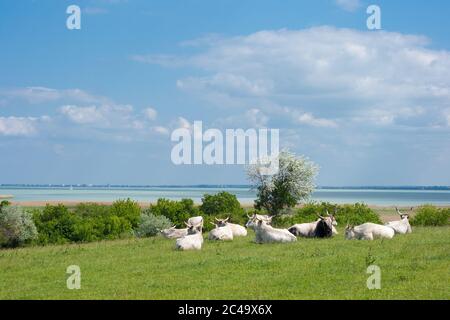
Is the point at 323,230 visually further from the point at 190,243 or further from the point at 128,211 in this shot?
the point at 128,211

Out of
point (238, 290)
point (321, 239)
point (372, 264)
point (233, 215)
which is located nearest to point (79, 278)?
point (238, 290)

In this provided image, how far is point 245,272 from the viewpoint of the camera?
18.8 m

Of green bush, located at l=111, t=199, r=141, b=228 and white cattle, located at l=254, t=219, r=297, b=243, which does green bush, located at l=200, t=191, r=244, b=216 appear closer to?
green bush, located at l=111, t=199, r=141, b=228

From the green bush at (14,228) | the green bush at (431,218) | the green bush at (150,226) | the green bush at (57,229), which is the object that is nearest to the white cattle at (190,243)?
the green bush at (150,226)

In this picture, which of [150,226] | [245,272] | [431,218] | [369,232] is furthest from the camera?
[431,218]

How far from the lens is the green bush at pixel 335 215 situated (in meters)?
40.3

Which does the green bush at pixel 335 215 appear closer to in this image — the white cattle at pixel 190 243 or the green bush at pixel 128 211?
the green bush at pixel 128 211

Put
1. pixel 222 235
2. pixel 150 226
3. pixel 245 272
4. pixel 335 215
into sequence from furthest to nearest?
pixel 335 215 < pixel 150 226 < pixel 222 235 < pixel 245 272

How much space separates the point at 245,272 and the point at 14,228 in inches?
873

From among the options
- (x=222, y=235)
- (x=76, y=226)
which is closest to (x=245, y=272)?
(x=222, y=235)

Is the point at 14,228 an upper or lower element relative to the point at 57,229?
upper

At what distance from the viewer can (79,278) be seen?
60.4 ft

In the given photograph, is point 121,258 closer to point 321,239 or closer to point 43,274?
point 43,274

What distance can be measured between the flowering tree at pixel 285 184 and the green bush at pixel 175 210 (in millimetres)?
6140
